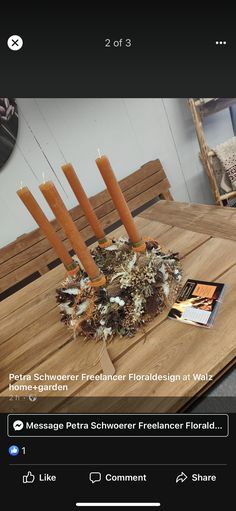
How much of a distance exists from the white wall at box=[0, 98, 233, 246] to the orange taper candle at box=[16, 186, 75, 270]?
20.7 inches

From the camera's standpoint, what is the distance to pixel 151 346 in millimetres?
505

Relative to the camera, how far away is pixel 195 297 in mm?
565

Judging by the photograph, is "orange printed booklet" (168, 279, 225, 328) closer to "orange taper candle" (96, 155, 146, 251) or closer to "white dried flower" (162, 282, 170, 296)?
"white dried flower" (162, 282, 170, 296)

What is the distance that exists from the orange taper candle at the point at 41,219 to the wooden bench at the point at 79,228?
702mm
